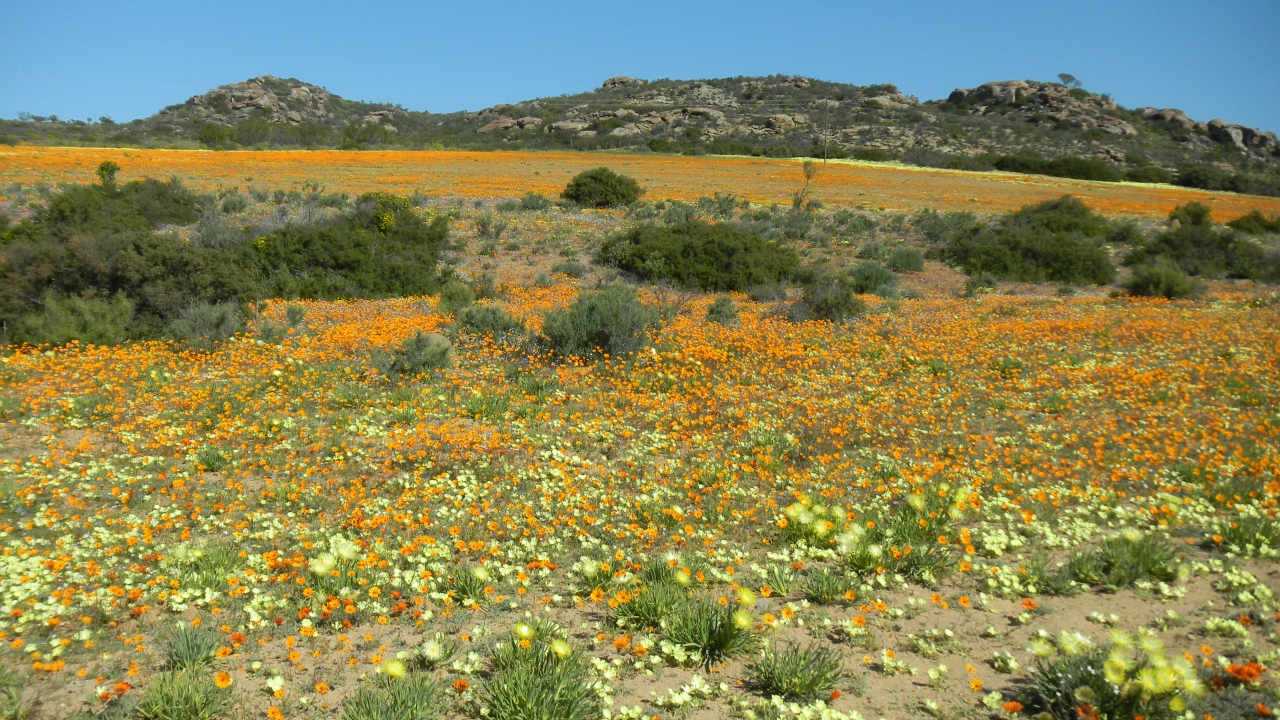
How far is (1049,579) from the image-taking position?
4.68 m

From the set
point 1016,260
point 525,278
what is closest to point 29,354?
point 525,278

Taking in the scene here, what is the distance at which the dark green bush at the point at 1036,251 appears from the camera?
21.9m

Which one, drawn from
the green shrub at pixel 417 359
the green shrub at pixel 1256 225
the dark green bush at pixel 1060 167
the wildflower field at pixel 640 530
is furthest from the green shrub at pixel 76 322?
the dark green bush at pixel 1060 167

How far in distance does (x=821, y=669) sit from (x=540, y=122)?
97.3m

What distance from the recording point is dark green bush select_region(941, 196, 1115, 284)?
21.9 meters

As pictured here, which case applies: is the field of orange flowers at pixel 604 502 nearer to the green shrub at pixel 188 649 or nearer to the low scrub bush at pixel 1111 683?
the green shrub at pixel 188 649

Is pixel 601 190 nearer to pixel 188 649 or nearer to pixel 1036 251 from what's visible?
pixel 1036 251

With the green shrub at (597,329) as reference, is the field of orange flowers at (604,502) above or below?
below

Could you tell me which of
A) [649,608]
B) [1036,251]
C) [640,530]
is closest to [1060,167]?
[1036,251]

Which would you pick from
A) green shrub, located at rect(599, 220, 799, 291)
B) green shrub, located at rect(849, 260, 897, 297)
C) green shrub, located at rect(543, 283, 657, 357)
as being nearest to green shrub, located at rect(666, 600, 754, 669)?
green shrub, located at rect(543, 283, 657, 357)

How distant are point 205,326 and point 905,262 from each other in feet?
62.6

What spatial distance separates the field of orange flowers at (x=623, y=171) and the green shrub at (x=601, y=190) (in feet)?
10.6

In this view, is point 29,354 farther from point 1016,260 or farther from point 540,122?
point 540,122

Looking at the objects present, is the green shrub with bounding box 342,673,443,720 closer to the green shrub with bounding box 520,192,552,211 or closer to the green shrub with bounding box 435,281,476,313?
the green shrub with bounding box 435,281,476,313
